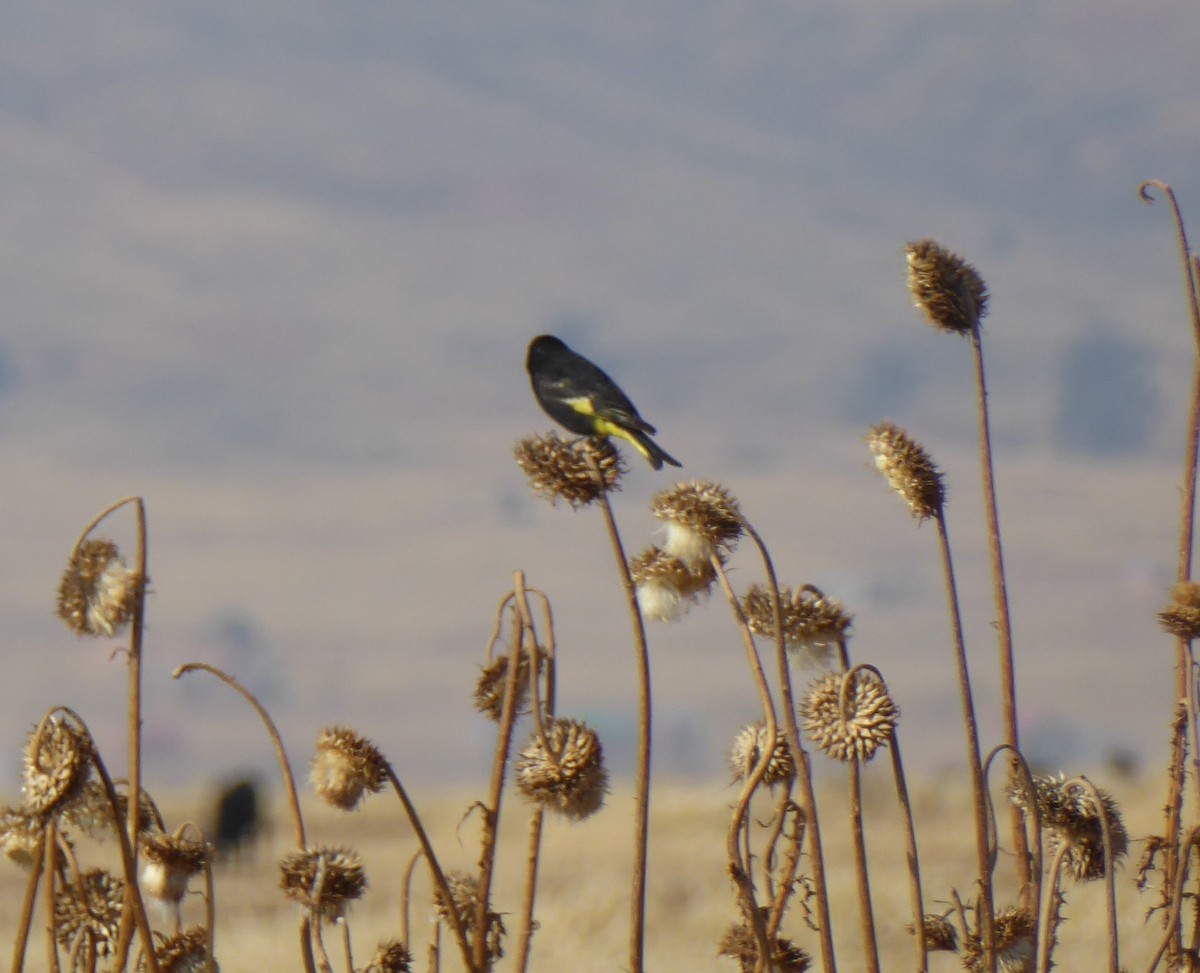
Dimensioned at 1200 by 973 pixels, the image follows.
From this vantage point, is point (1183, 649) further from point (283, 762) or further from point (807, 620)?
point (283, 762)

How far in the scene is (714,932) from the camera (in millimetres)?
12297

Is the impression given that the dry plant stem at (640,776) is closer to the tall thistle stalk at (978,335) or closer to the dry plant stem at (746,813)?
the dry plant stem at (746,813)

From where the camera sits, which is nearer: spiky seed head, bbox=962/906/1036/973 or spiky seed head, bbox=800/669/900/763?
spiky seed head, bbox=800/669/900/763

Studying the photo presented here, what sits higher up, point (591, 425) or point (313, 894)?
point (591, 425)

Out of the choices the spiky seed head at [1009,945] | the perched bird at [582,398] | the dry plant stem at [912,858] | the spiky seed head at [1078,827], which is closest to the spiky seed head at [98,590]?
the dry plant stem at [912,858]

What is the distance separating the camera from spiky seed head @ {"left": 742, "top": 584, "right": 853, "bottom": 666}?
10.5 ft

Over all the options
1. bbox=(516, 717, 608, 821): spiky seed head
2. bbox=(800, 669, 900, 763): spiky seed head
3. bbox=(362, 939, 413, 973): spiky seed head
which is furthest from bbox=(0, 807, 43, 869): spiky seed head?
bbox=(800, 669, 900, 763): spiky seed head

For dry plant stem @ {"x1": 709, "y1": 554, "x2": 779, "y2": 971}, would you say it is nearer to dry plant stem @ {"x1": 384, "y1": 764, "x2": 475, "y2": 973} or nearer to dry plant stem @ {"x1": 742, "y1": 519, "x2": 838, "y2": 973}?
dry plant stem @ {"x1": 742, "y1": 519, "x2": 838, "y2": 973}

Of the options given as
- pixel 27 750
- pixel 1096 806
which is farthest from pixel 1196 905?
pixel 27 750

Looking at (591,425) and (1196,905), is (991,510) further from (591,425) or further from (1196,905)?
(591,425)

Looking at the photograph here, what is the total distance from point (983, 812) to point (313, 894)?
1372 mm

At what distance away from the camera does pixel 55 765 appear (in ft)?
9.20

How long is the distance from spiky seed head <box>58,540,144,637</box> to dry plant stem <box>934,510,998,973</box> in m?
1.65

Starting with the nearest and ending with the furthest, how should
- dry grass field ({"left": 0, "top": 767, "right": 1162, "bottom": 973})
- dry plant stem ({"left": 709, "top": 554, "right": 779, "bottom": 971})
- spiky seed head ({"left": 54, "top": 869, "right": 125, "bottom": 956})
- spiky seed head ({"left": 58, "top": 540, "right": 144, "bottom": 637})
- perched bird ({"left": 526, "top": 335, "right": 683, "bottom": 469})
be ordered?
dry plant stem ({"left": 709, "top": 554, "right": 779, "bottom": 971}) → spiky seed head ({"left": 58, "top": 540, "right": 144, "bottom": 637}) → spiky seed head ({"left": 54, "top": 869, "right": 125, "bottom": 956}) → perched bird ({"left": 526, "top": 335, "right": 683, "bottom": 469}) → dry grass field ({"left": 0, "top": 767, "right": 1162, "bottom": 973})
